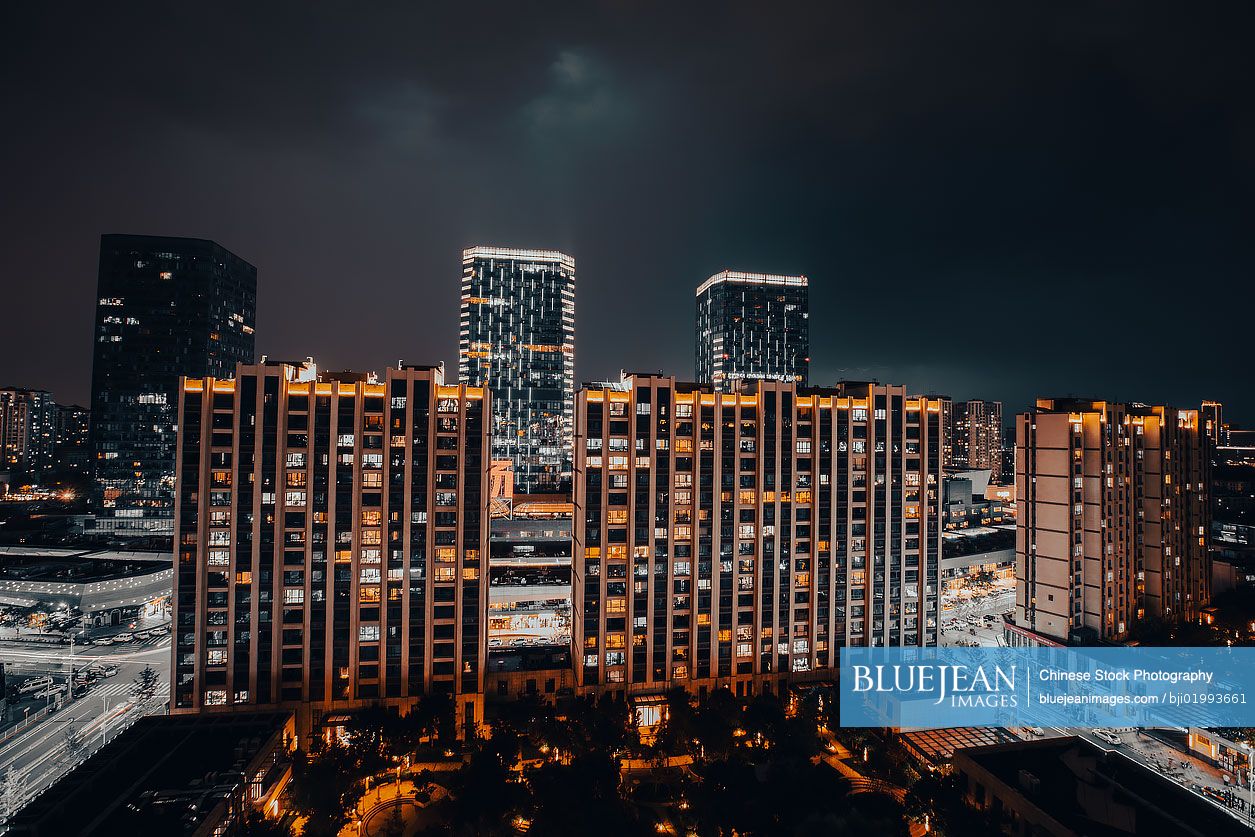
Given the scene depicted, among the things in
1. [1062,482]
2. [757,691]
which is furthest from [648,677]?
[1062,482]

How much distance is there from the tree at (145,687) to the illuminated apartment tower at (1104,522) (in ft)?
337

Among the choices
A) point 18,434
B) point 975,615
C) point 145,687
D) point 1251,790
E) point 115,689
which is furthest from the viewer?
point 18,434

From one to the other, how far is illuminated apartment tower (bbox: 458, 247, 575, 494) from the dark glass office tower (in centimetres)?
6236

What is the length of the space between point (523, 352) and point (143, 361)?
287 feet

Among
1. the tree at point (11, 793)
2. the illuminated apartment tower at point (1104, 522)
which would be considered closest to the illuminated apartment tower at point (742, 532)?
the illuminated apartment tower at point (1104, 522)

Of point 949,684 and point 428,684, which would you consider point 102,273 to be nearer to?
point 428,684

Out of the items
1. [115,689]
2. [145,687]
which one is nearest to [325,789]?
[145,687]

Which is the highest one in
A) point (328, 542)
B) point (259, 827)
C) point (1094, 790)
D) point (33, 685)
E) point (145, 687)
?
point (328, 542)

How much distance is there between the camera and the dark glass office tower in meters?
131

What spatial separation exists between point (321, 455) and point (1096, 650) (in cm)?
8442

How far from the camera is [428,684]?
5634 centimetres

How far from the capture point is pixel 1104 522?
234 ft

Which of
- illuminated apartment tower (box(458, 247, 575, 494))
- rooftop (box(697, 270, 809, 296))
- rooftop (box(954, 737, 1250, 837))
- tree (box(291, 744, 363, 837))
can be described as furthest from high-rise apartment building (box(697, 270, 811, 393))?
tree (box(291, 744, 363, 837))

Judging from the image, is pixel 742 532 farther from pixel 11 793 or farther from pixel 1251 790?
pixel 11 793
